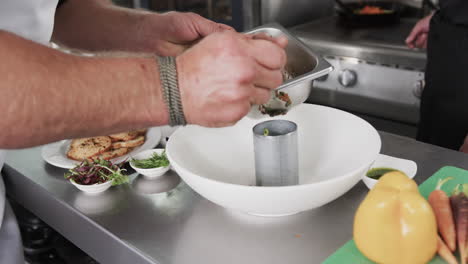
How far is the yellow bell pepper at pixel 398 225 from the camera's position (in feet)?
2.61

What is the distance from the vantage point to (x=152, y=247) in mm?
953

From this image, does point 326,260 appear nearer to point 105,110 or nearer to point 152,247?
point 152,247

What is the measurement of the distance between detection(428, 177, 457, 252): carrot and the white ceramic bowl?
0.43 feet

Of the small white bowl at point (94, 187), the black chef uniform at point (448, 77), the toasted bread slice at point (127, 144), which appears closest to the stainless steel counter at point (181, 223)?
the small white bowl at point (94, 187)

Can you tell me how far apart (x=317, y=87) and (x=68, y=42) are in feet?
4.38

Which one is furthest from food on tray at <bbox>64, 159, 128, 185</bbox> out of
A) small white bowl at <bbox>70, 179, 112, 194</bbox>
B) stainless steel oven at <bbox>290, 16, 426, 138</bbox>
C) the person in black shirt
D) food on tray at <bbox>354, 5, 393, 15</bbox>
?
food on tray at <bbox>354, 5, 393, 15</bbox>

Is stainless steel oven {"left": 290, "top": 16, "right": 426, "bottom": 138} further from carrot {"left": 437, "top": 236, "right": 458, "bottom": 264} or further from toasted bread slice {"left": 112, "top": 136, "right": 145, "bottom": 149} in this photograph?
carrot {"left": 437, "top": 236, "right": 458, "bottom": 264}

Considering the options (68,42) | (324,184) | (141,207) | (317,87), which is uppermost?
(68,42)

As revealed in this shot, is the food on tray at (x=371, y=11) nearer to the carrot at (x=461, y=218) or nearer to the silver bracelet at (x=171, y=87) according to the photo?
the carrot at (x=461, y=218)

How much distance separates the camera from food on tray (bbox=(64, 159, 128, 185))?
45.8 inches

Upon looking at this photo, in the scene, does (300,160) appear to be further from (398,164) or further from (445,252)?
(445,252)

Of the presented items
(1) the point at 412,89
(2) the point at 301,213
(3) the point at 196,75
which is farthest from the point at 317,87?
(3) the point at 196,75

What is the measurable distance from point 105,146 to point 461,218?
85 cm

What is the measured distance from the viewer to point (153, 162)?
1.21m
